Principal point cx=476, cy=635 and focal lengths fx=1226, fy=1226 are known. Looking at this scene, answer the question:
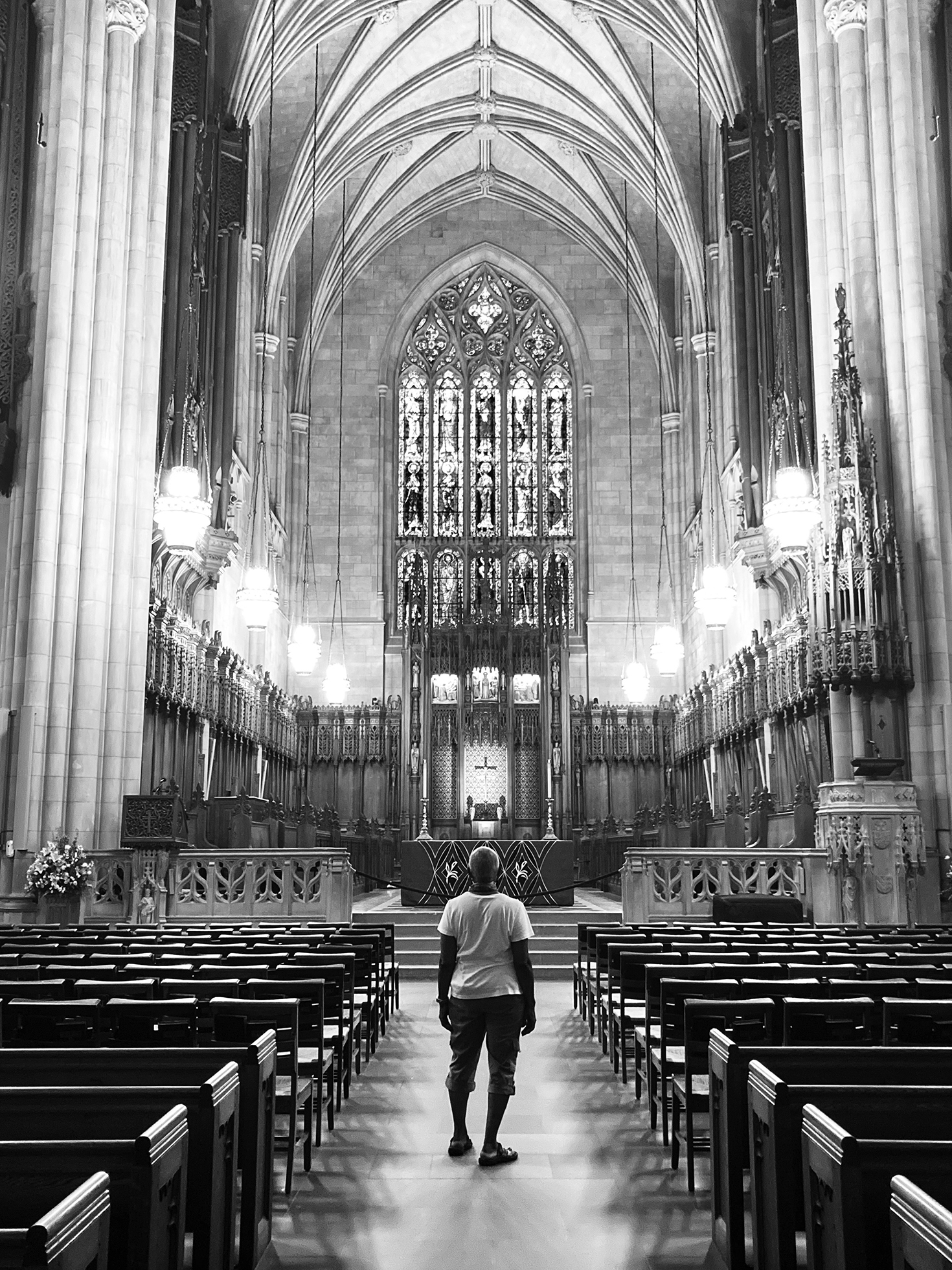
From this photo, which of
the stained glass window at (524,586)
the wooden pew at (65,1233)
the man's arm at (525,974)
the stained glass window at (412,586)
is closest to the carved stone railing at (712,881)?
the man's arm at (525,974)

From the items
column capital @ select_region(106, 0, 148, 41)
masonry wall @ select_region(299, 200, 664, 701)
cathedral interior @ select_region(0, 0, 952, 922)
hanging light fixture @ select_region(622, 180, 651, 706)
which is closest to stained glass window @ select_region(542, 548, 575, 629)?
cathedral interior @ select_region(0, 0, 952, 922)

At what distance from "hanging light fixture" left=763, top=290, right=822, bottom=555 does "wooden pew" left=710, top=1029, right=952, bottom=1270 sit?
46.6 ft

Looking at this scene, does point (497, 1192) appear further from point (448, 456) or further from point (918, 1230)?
point (448, 456)

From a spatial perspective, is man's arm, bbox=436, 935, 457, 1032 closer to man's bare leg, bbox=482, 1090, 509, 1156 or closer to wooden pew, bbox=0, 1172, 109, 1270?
man's bare leg, bbox=482, 1090, 509, 1156

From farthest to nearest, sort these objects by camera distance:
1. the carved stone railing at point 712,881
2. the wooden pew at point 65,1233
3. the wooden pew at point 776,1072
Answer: the carved stone railing at point 712,881 → the wooden pew at point 776,1072 → the wooden pew at point 65,1233

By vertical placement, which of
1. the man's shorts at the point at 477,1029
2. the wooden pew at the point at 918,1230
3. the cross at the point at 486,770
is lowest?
the man's shorts at the point at 477,1029

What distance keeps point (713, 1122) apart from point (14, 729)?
13193mm

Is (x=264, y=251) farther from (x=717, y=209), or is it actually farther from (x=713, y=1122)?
(x=713, y=1122)

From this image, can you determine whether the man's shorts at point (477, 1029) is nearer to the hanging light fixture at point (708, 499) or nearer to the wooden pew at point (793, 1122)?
the wooden pew at point (793, 1122)

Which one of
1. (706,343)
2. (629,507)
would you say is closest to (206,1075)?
(706,343)

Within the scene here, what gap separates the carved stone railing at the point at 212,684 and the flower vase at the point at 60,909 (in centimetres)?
484

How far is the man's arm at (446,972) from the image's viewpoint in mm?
6301

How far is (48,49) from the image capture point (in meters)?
18.2

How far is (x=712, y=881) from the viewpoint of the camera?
1591 centimetres
